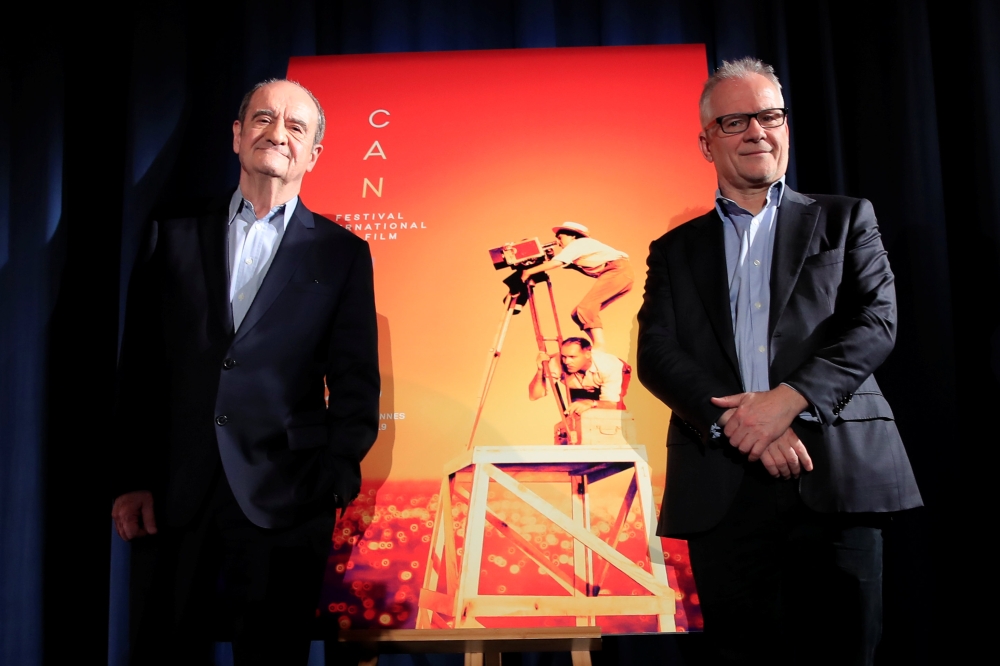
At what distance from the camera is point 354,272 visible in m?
1.92

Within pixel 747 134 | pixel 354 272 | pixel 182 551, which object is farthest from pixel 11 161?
pixel 747 134

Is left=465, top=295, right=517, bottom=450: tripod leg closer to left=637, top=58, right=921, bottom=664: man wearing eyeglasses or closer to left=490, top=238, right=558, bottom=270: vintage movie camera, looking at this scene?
A: left=490, top=238, right=558, bottom=270: vintage movie camera

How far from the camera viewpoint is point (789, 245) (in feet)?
5.68

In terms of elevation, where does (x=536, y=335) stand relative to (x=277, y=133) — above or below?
below

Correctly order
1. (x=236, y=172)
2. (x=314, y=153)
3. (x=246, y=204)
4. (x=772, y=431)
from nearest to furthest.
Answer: (x=772, y=431)
(x=246, y=204)
(x=314, y=153)
(x=236, y=172)

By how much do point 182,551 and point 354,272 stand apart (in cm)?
78

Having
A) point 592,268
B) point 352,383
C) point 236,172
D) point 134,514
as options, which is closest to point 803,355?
point 592,268

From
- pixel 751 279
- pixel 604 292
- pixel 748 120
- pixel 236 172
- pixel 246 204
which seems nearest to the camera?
pixel 751 279

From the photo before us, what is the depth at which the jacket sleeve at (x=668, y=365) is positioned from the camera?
63.2 inches

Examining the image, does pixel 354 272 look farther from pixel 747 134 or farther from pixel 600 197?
pixel 747 134

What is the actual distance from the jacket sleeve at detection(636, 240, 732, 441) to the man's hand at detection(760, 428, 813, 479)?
Answer: 129 mm

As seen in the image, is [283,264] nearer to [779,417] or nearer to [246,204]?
[246,204]

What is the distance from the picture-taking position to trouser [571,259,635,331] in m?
2.23

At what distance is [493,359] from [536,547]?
56 cm
